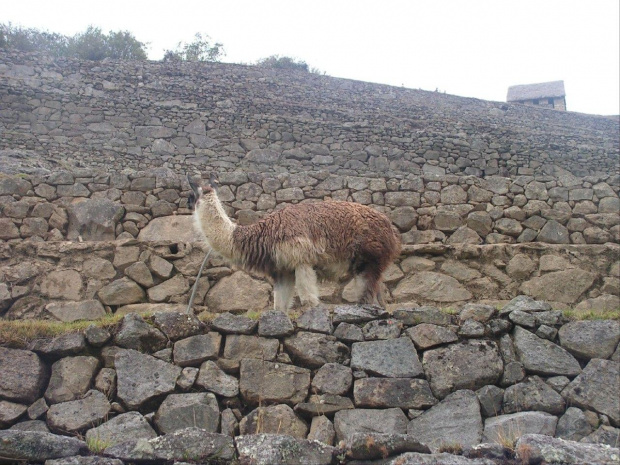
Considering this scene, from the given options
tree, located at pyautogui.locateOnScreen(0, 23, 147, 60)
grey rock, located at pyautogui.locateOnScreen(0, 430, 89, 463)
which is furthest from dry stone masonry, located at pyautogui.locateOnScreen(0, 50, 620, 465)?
tree, located at pyautogui.locateOnScreen(0, 23, 147, 60)

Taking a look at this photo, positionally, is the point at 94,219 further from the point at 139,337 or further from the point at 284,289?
the point at 139,337

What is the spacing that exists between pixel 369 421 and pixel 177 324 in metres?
2.09

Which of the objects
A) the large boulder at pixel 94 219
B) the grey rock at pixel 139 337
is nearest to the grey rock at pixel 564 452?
the grey rock at pixel 139 337

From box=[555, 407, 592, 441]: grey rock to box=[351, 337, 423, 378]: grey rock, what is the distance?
1.31m

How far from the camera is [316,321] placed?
22.6ft

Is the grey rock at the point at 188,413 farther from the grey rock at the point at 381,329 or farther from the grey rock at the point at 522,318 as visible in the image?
the grey rock at the point at 522,318

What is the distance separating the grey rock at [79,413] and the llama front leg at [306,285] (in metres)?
2.64

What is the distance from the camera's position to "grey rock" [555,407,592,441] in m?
5.91

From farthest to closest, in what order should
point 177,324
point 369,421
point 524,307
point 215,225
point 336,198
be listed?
point 336,198 → point 215,225 → point 524,307 → point 177,324 → point 369,421

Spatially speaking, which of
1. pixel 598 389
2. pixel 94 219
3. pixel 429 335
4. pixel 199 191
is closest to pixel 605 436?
pixel 598 389

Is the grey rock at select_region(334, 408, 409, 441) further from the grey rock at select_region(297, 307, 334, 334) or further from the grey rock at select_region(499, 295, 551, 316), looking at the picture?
the grey rock at select_region(499, 295, 551, 316)

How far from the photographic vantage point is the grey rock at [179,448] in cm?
425

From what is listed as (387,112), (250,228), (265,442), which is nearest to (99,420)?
(265,442)

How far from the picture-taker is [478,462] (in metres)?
4.09
